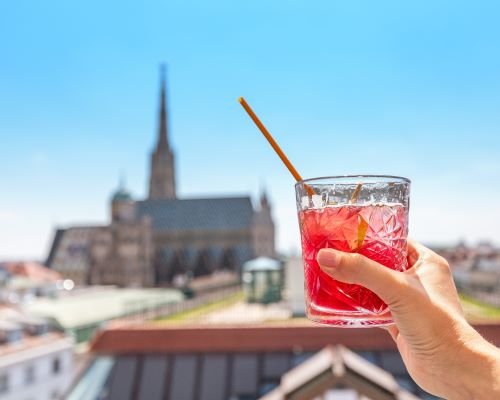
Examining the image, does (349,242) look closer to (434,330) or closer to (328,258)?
(328,258)

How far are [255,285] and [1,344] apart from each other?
14737 millimetres

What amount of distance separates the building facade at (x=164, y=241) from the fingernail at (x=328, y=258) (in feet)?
240

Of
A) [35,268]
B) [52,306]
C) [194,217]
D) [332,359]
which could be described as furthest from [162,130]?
[332,359]

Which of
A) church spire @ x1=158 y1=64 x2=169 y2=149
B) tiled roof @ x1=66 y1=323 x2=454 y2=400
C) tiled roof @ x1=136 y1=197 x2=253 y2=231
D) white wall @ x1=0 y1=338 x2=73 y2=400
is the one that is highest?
church spire @ x1=158 y1=64 x2=169 y2=149

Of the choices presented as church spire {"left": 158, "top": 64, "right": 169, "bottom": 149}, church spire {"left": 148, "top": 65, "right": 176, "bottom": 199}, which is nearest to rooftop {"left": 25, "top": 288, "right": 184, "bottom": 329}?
church spire {"left": 148, "top": 65, "right": 176, "bottom": 199}

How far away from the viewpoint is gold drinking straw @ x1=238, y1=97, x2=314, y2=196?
70.3 inches

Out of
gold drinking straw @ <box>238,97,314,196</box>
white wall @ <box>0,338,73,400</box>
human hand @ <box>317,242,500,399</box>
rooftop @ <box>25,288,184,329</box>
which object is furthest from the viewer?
rooftop @ <box>25,288,184,329</box>

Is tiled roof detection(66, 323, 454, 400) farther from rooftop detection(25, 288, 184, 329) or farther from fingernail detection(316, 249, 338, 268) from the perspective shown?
rooftop detection(25, 288, 184, 329)

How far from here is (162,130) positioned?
90.4m

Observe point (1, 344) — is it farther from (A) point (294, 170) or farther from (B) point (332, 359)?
(A) point (294, 170)

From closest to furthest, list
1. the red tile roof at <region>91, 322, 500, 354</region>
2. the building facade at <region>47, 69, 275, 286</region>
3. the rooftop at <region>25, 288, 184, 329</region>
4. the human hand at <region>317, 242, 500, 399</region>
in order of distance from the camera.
A: 1. the human hand at <region>317, 242, 500, 399</region>
2. the red tile roof at <region>91, 322, 500, 354</region>
3. the rooftop at <region>25, 288, 184, 329</region>
4. the building facade at <region>47, 69, 275, 286</region>

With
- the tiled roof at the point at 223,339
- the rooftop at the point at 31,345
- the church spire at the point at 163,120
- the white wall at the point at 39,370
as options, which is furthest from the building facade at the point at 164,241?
the tiled roof at the point at 223,339

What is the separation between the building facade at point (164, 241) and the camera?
241 ft

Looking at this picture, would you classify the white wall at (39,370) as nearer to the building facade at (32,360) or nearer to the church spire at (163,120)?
the building facade at (32,360)
